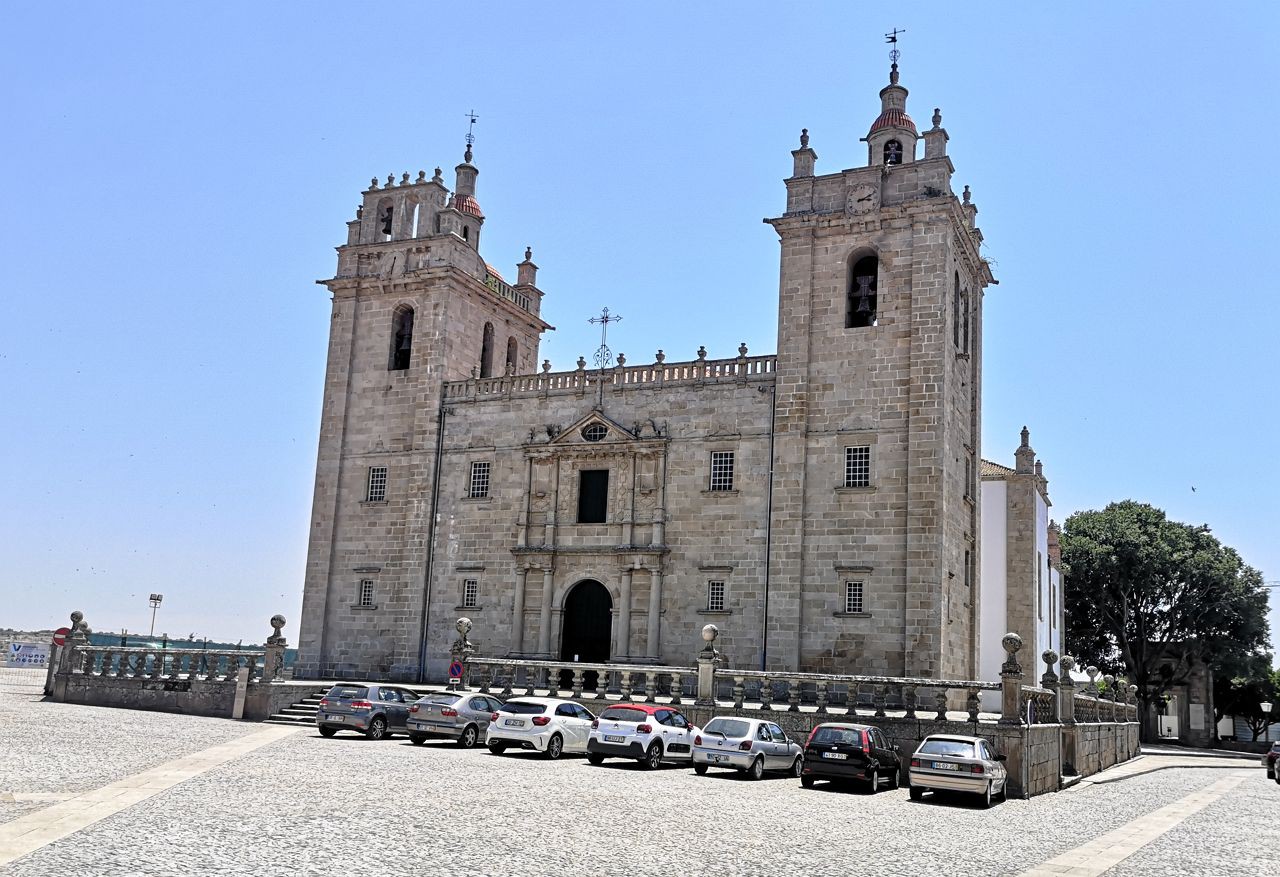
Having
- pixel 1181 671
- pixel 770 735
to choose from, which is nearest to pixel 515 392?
pixel 770 735

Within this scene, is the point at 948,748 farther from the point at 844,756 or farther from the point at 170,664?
the point at 170,664

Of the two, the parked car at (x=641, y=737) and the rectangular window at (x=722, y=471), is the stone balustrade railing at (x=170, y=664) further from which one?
the rectangular window at (x=722, y=471)

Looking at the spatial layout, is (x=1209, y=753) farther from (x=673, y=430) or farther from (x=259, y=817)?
(x=259, y=817)

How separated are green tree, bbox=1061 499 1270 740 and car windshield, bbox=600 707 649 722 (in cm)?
4243

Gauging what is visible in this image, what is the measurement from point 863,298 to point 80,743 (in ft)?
79.4

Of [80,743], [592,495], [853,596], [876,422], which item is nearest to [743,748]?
[853,596]

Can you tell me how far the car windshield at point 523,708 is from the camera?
24.0 meters

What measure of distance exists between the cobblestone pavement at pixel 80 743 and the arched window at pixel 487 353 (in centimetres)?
1728

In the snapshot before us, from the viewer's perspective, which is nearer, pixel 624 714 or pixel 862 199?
pixel 624 714

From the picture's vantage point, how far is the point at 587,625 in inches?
1443

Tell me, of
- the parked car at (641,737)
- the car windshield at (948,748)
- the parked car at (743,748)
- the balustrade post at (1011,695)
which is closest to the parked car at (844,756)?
the parked car at (743,748)

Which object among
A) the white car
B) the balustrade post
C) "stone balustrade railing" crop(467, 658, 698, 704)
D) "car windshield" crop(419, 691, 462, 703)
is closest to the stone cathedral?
"stone balustrade railing" crop(467, 658, 698, 704)

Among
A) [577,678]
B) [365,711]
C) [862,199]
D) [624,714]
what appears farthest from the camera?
[862,199]

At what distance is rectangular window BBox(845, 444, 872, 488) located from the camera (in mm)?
33656
